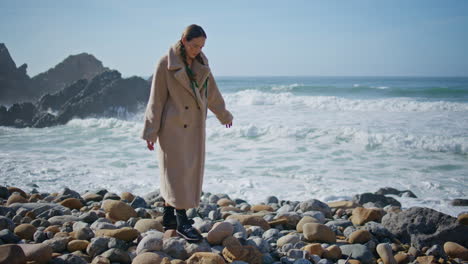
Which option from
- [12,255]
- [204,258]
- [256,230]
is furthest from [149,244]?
[256,230]

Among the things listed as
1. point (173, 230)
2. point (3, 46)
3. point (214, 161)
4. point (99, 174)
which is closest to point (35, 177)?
point (99, 174)

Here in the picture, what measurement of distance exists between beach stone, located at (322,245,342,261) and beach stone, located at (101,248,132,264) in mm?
1618

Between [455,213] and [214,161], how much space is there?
529 cm

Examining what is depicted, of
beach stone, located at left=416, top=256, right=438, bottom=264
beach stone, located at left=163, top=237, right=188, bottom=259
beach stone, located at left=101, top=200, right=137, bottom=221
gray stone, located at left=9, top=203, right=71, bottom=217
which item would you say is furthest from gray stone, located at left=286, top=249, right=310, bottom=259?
gray stone, located at left=9, top=203, right=71, bottom=217

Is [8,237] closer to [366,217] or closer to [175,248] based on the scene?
[175,248]

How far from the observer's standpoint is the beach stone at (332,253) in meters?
3.20

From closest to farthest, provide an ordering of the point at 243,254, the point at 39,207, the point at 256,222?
the point at 243,254
the point at 256,222
the point at 39,207

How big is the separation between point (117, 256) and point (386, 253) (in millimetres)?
2229

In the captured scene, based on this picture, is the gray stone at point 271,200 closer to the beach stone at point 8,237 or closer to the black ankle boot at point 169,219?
the black ankle boot at point 169,219

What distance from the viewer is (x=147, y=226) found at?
3516 mm

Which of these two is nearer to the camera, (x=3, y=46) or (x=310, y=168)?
(x=310, y=168)

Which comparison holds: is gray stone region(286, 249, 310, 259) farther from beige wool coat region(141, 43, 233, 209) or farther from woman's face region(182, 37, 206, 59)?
woman's face region(182, 37, 206, 59)

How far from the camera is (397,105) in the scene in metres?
21.7

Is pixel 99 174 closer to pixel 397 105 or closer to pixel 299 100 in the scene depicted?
pixel 397 105
